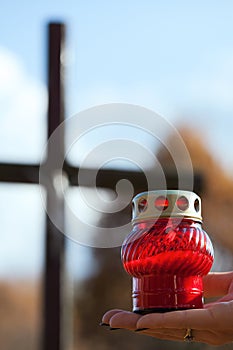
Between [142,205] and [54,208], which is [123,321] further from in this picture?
[54,208]

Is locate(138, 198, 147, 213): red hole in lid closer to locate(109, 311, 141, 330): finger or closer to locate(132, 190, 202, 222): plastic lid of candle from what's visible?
locate(132, 190, 202, 222): plastic lid of candle

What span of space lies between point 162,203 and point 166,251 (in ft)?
0.18

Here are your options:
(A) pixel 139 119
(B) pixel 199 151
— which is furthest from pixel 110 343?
(A) pixel 139 119

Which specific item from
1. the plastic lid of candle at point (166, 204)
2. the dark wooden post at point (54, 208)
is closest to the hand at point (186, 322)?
the plastic lid of candle at point (166, 204)

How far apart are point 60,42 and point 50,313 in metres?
0.55

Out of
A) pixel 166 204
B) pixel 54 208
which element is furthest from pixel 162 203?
pixel 54 208

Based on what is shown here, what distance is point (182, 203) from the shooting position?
37.0 inches

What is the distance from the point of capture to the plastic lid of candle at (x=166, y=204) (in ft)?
3.04

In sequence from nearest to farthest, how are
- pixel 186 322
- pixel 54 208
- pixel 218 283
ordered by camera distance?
1. pixel 186 322
2. pixel 218 283
3. pixel 54 208

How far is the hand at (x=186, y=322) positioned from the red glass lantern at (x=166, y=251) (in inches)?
1.5

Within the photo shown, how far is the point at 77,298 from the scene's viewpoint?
6102 millimetres

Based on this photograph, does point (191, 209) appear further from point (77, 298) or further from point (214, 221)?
point (214, 221)

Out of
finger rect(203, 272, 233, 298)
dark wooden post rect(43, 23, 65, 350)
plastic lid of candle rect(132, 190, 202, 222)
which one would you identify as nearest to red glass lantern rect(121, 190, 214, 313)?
plastic lid of candle rect(132, 190, 202, 222)

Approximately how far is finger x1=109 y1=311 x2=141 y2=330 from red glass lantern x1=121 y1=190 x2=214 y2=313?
1.5 inches
